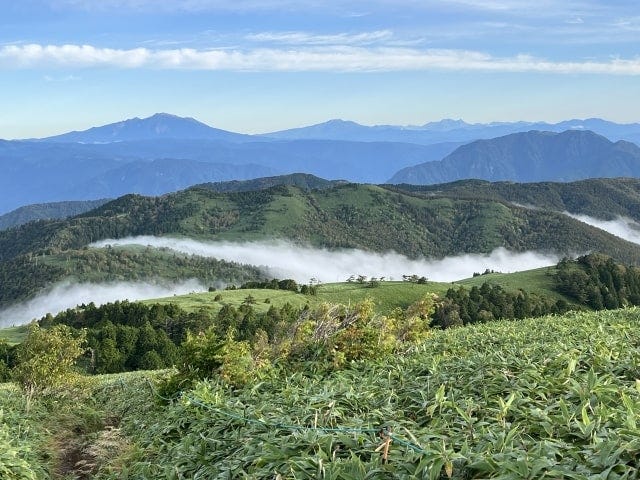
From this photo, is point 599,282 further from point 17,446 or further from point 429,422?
point 17,446

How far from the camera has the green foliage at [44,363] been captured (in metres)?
21.8

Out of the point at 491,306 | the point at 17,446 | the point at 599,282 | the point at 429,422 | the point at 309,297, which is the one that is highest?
the point at 429,422

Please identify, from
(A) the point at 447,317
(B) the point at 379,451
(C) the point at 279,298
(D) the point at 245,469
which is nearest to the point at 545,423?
(B) the point at 379,451

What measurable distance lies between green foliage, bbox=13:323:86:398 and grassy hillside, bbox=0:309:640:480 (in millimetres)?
6988

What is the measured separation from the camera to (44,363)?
21.8 m

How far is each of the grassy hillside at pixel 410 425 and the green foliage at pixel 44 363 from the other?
22.9 ft

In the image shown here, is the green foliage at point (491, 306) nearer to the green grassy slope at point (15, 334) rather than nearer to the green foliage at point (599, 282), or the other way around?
the green foliage at point (599, 282)

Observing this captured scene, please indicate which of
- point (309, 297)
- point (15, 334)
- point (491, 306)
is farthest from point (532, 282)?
point (15, 334)

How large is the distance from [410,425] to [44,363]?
59.9 feet

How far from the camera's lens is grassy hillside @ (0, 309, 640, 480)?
6.14 meters

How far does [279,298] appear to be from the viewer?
135375 millimetres

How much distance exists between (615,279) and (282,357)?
149 m

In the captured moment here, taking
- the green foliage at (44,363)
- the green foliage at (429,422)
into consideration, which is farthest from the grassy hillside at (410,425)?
the green foliage at (44,363)

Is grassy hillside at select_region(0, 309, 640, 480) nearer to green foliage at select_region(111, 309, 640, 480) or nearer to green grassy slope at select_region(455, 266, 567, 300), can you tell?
green foliage at select_region(111, 309, 640, 480)
